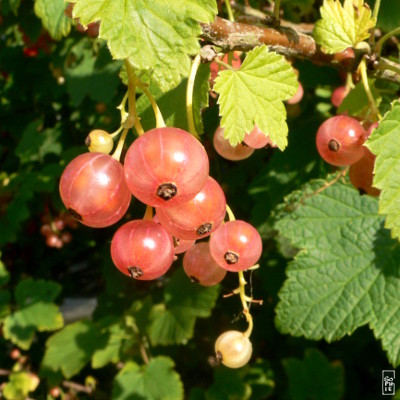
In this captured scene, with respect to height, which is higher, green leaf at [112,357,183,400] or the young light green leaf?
the young light green leaf

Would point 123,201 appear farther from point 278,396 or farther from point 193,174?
point 278,396

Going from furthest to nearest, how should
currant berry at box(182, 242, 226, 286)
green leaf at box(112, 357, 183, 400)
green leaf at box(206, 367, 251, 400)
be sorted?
green leaf at box(206, 367, 251, 400)
green leaf at box(112, 357, 183, 400)
currant berry at box(182, 242, 226, 286)

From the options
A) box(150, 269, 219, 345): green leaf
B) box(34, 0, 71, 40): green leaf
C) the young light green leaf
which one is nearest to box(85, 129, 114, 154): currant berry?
the young light green leaf

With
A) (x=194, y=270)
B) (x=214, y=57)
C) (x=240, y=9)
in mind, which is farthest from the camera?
(x=240, y=9)

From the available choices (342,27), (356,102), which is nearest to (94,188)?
(342,27)

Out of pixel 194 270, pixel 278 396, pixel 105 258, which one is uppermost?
pixel 194 270

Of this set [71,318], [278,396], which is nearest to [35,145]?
[71,318]

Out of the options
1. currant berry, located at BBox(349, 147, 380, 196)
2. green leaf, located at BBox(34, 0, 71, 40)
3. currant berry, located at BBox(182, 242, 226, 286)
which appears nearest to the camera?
currant berry, located at BBox(182, 242, 226, 286)

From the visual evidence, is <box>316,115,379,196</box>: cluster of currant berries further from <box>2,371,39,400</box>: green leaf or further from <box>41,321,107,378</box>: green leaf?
<box>2,371,39,400</box>: green leaf

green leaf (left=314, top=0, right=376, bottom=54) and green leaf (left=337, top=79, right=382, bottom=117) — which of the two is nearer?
green leaf (left=314, top=0, right=376, bottom=54)
